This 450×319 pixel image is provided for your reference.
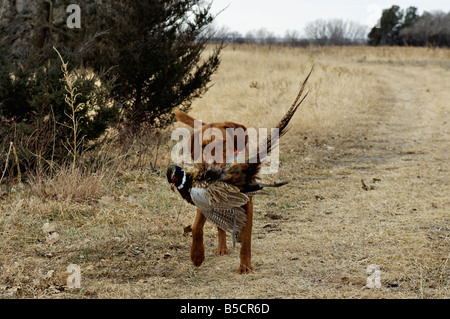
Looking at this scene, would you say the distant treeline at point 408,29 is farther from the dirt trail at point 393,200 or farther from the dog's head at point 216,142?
the dog's head at point 216,142

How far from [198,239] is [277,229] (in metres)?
1.51

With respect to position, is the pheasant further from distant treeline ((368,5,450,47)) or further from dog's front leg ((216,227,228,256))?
distant treeline ((368,5,450,47))

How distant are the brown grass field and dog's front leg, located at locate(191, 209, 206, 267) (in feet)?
0.53

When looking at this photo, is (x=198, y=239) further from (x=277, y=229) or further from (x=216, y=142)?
(x=277, y=229)

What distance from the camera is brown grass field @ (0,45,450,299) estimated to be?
3740 mm

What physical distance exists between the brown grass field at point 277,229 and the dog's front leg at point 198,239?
0.16m

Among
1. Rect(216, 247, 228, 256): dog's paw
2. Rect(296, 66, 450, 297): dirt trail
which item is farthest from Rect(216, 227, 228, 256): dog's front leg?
Rect(296, 66, 450, 297): dirt trail

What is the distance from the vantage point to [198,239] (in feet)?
12.7

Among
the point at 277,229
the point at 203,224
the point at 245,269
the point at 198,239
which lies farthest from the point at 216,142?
the point at 277,229

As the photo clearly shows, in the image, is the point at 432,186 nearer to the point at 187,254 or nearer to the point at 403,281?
the point at 403,281

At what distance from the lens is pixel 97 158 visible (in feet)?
21.5

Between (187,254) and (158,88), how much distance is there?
15.2 feet

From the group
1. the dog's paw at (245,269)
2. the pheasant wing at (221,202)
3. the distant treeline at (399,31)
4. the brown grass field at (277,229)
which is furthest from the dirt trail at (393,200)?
the distant treeline at (399,31)
